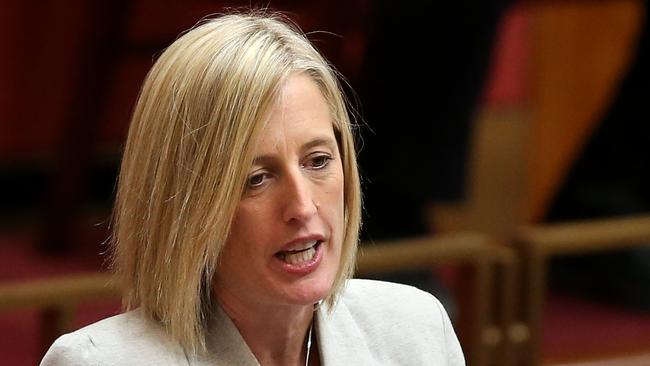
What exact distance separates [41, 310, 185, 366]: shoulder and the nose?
0.65ft

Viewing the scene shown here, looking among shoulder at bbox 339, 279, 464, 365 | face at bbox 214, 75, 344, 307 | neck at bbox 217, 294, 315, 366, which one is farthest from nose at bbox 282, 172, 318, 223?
shoulder at bbox 339, 279, 464, 365

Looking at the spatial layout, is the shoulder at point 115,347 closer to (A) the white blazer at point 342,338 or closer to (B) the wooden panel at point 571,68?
(A) the white blazer at point 342,338

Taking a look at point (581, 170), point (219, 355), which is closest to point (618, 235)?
point (581, 170)

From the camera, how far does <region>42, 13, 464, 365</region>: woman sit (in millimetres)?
1518

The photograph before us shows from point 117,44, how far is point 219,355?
8.32 feet

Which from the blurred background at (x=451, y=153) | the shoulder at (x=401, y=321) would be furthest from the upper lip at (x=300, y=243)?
the blurred background at (x=451, y=153)

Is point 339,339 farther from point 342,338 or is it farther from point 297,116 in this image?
point 297,116

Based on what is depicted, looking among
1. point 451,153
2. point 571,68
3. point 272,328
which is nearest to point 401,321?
point 272,328

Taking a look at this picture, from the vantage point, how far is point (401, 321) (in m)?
1.75

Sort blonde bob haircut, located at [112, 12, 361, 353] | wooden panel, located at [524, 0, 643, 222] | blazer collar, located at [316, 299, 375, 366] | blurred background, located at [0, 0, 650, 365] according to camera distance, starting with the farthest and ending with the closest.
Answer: wooden panel, located at [524, 0, 643, 222] → blurred background, located at [0, 0, 650, 365] → blazer collar, located at [316, 299, 375, 366] → blonde bob haircut, located at [112, 12, 361, 353]

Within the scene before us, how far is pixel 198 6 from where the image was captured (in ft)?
14.7

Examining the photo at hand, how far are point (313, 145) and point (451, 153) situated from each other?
2.07 meters

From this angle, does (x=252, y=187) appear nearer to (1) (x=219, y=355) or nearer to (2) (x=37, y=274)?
(1) (x=219, y=355)

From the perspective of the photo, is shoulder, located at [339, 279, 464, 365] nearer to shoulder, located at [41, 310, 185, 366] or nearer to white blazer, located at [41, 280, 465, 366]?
white blazer, located at [41, 280, 465, 366]
